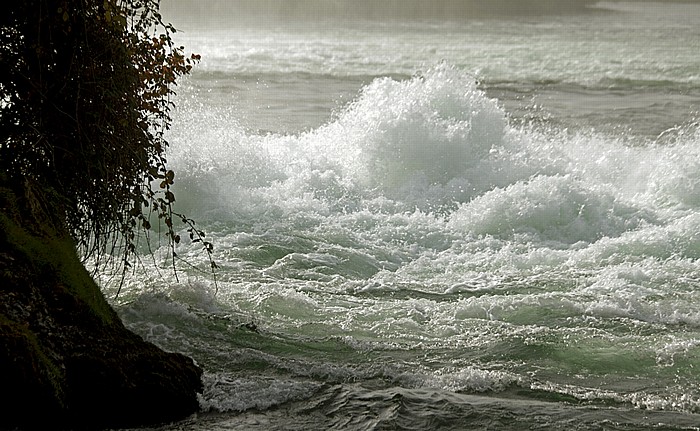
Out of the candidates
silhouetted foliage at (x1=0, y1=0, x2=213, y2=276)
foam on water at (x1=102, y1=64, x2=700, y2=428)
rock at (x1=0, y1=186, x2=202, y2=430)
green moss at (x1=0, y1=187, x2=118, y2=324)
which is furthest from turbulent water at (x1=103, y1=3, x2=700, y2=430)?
silhouetted foliage at (x1=0, y1=0, x2=213, y2=276)

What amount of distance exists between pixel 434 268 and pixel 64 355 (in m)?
4.97

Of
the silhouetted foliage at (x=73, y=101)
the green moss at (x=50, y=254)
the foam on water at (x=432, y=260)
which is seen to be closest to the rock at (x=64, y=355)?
the green moss at (x=50, y=254)

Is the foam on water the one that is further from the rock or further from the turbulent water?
the rock

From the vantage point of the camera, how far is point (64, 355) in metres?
5.59

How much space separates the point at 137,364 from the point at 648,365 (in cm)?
369

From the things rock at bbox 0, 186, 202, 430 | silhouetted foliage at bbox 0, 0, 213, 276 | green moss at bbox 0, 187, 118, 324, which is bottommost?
rock at bbox 0, 186, 202, 430

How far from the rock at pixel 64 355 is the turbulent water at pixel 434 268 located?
0.26 meters

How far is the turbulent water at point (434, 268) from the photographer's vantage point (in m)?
6.30

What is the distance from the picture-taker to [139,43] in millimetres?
7289

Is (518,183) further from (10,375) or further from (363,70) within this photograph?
(363,70)

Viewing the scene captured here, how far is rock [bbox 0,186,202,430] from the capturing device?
5266 mm

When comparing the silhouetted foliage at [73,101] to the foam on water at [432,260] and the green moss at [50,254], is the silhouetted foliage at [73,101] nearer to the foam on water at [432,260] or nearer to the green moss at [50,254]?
the green moss at [50,254]

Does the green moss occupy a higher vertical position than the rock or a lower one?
higher

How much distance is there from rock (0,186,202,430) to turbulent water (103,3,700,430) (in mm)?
260
